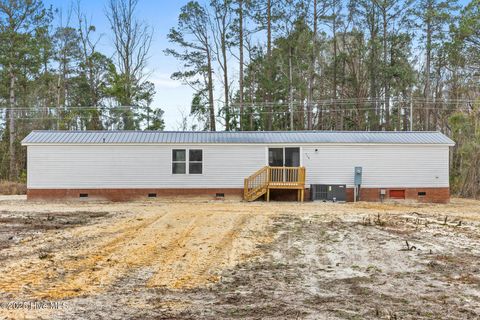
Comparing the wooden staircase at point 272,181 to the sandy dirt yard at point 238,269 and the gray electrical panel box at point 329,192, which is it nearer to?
the gray electrical panel box at point 329,192

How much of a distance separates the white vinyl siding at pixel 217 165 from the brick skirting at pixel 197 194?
21cm

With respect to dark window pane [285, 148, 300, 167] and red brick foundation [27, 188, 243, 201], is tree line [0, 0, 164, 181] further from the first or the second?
dark window pane [285, 148, 300, 167]

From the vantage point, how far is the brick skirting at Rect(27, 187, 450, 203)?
16.1m

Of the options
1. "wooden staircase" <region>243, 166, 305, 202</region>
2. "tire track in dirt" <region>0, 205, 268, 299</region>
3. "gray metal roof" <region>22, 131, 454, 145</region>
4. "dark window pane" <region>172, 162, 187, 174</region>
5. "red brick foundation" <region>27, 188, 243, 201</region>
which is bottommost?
"tire track in dirt" <region>0, 205, 268, 299</region>

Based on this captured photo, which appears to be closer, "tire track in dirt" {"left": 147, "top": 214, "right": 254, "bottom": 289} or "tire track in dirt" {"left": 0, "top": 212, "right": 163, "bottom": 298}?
"tire track in dirt" {"left": 0, "top": 212, "right": 163, "bottom": 298}

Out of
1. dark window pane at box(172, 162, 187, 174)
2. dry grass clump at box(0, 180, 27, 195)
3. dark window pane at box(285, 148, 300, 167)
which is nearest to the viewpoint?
dark window pane at box(172, 162, 187, 174)

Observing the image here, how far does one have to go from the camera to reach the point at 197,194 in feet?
54.0

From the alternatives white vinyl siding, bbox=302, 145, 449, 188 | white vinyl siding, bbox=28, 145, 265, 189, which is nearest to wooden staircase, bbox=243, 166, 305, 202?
white vinyl siding, bbox=28, 145, 265, 189

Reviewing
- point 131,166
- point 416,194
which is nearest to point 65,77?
point 131,166

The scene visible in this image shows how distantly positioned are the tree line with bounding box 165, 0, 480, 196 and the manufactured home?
9.49 meters

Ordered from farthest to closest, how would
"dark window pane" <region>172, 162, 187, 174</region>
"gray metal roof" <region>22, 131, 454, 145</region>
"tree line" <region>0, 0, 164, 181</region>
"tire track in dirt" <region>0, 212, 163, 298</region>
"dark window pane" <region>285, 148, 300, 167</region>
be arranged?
"tree line" <region>0, 0, 164, 181</region>
"dark window pane" <region>285, 148, 300, 167</region>
"dark window pane" <region>172, 162, 187, 174</region>
"gray metal roof" <region>22, 131, 454, 145</region>
"tire track in dirt" <region>0, 212, 163, 298</region>

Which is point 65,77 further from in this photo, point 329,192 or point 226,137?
point 329,192

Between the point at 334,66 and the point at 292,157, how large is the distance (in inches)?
560

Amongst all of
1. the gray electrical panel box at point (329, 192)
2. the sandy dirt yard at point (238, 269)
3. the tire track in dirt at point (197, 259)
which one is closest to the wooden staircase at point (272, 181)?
the gray electrical panel box at point (329, 192)
